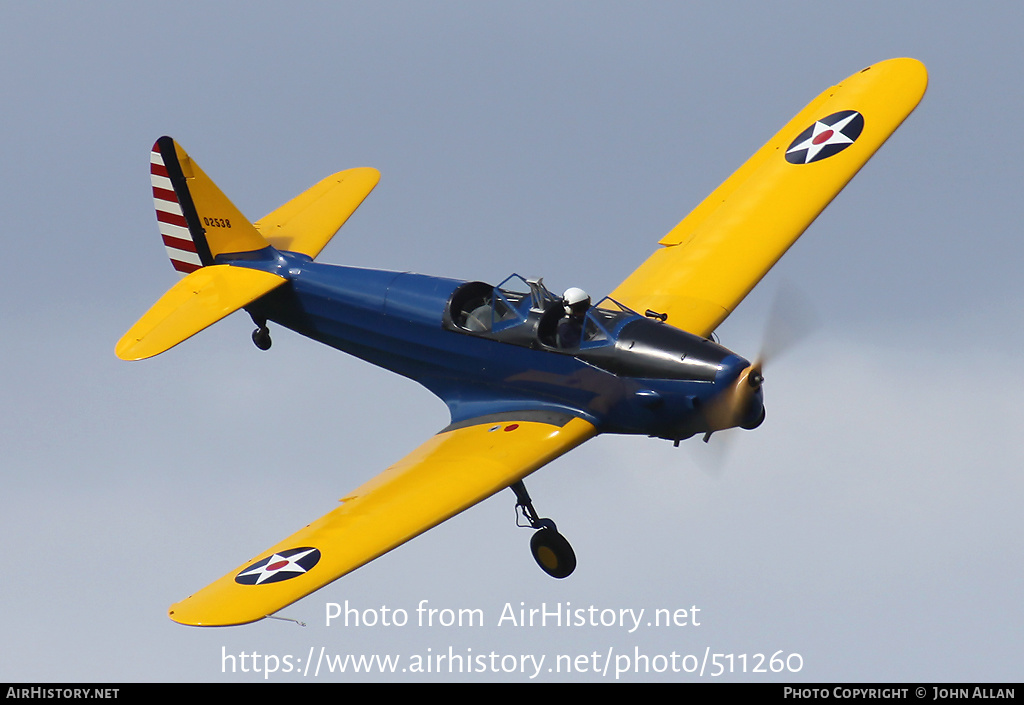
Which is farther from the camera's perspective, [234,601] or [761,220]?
[761,220]

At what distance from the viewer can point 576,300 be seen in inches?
658

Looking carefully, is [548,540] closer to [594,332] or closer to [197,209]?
[594,332]

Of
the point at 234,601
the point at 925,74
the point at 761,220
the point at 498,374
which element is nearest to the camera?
the point at 234,601

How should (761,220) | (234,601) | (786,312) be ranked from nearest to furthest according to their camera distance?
(234,601)
(786,312)
(761,220)

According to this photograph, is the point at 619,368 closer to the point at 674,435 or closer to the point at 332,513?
the point at 674,435

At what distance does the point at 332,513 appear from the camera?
52.3 feet

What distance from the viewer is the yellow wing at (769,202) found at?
18625mm

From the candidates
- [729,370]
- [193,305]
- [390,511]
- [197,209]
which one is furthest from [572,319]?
[197,209]

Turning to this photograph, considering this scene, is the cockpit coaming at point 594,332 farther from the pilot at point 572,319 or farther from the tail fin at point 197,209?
the tail fin at point 197,209

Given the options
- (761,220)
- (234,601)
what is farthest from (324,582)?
(761,220)

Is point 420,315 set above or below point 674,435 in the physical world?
above

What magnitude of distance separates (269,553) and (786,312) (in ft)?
20.6

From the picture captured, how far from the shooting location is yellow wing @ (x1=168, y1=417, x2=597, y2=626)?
47.9 feet

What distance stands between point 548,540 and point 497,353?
7.75 ft
